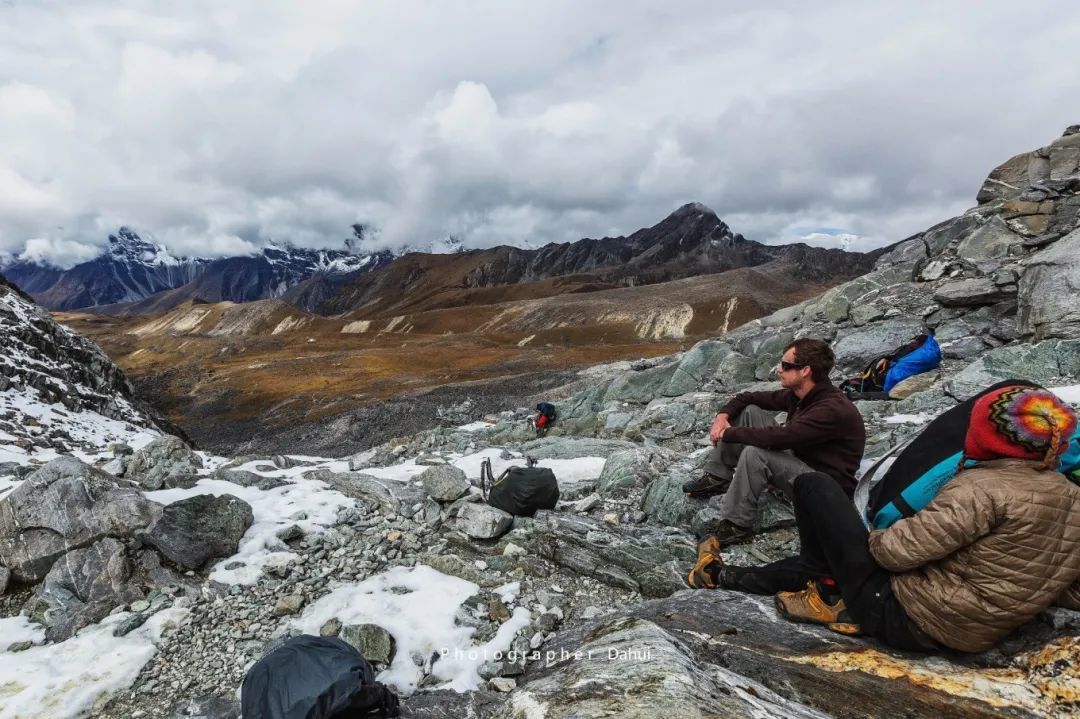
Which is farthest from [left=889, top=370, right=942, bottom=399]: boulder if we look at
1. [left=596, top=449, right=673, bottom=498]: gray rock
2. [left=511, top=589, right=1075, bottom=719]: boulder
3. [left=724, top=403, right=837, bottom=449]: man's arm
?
[left=511, top=589, right=1075, bottom=719]: boulder

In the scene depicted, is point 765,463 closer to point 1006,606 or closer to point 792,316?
point 1006,606

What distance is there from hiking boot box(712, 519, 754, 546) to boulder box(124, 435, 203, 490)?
930 centimetres

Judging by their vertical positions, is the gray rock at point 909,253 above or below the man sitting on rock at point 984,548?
above

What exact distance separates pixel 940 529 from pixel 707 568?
261cm

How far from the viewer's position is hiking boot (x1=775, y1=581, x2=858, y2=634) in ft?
14.1

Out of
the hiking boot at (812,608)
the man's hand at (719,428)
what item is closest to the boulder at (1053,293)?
the man's hand at (719,428)

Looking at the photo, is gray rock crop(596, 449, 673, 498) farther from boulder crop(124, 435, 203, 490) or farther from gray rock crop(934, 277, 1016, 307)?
gray rock crop(934, 277, 1016, 307)

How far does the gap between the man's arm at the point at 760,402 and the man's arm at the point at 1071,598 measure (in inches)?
142

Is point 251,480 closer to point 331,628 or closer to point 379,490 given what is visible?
point 379,490

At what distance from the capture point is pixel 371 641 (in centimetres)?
547

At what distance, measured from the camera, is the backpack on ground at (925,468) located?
411cm

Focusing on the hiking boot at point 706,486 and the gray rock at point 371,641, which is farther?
the hiking boot at point 706,486

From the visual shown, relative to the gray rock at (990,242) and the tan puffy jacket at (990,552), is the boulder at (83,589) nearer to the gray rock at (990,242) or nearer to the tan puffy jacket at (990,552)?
Result: the tan puffy jacket at (990,552)

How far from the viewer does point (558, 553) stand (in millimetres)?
7023
